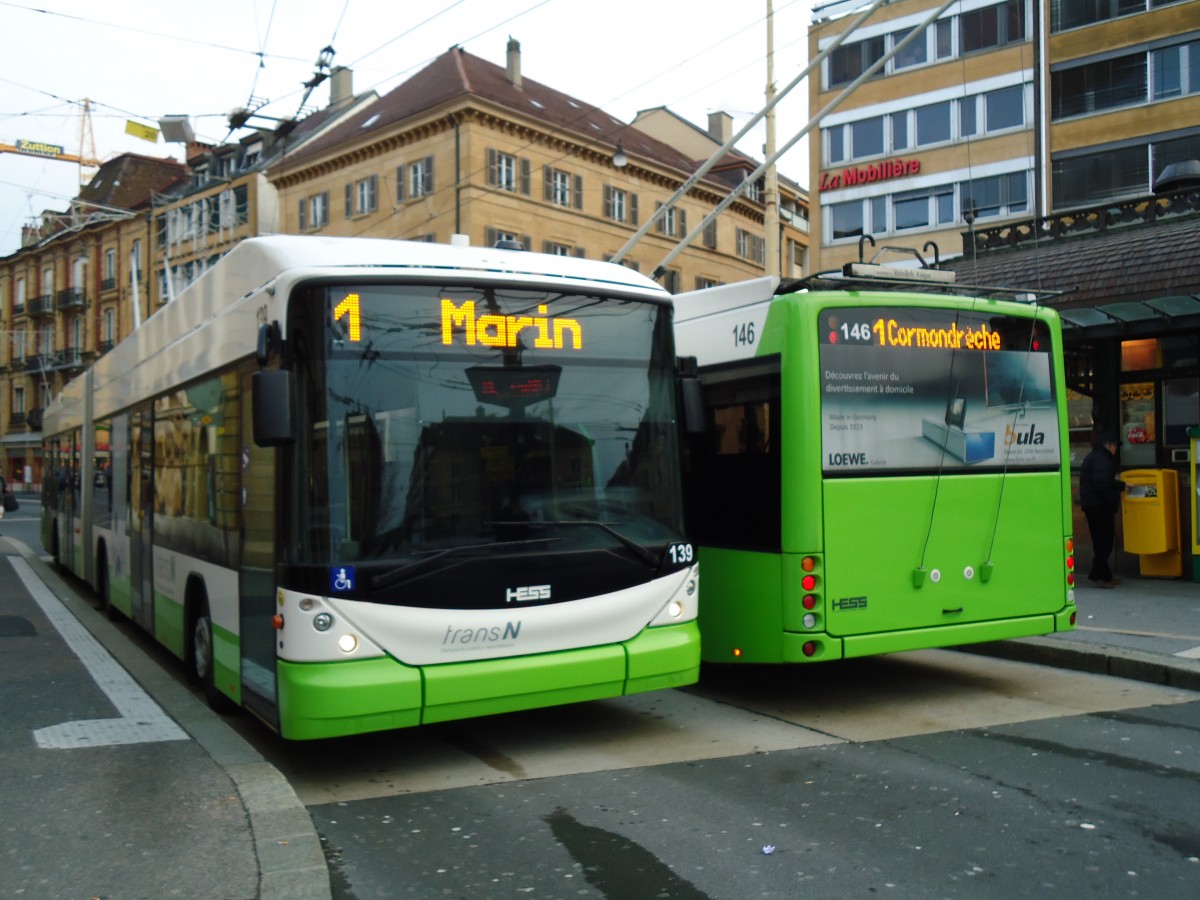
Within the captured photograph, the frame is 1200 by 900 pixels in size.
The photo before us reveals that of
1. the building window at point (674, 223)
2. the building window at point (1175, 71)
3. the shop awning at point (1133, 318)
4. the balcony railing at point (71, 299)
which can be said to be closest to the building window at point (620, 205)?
the building window at point (674, 223)

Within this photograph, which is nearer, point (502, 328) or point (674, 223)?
point (502, 328)

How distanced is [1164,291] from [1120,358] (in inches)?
53.2

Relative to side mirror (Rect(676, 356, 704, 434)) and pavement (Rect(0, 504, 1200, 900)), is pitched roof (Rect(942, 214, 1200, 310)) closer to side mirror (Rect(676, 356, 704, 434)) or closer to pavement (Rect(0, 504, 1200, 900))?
pavement (Rect(0, 504, 1200, 900))

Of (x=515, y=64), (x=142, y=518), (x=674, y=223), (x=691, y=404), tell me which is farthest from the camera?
(x=674, y=223)

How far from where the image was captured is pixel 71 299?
236 feet

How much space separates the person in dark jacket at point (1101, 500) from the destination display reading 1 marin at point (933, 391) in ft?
17.0

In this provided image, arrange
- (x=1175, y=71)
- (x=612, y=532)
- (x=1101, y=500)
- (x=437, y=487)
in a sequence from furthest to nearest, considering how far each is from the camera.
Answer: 1. (x=1175, y=71)
2. (x=1101, y=500)
3. (x=612, y=532)
4. (x=437, y=487)

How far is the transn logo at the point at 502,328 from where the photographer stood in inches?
269

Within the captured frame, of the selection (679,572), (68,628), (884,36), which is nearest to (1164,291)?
(679,572)

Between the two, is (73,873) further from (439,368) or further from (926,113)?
(926,113)

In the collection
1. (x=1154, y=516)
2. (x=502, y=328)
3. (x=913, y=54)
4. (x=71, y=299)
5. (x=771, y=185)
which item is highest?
(x=913, y=54)

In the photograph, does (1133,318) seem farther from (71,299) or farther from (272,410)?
(71,299)

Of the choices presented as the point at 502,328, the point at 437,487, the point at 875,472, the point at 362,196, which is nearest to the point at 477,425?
the point at 437,487

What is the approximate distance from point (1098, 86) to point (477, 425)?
120 ft
